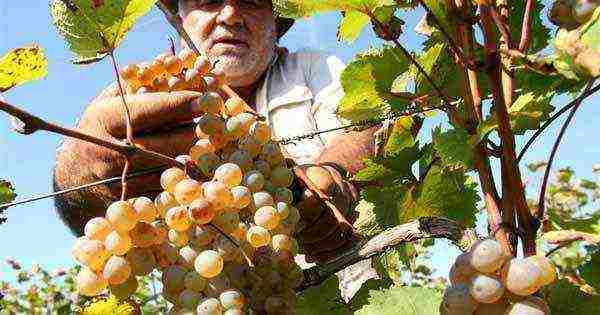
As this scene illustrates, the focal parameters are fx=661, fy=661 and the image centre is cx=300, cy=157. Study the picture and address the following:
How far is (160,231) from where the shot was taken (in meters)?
0.86

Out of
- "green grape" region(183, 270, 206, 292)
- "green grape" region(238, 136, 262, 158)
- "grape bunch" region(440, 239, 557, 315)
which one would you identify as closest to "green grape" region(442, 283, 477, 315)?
"grape bunch" region(440, 239, 557, 315)

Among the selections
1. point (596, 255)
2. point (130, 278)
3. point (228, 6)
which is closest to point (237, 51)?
point (228, 6)

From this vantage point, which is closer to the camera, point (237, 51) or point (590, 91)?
point (590, 91)

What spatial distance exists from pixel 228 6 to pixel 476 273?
1.72 meters

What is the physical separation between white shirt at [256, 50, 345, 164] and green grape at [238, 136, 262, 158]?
3.47 feet

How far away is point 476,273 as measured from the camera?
0.67 m

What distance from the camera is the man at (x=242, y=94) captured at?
1.16 m

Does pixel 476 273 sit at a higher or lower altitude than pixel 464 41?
lower

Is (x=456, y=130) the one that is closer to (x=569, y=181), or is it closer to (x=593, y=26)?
(x=593, y=26)

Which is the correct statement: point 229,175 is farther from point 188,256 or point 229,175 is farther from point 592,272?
point 592,272

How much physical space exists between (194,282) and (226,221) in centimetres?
9

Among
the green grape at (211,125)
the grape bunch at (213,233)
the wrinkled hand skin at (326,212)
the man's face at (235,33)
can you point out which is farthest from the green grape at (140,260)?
the man's face at (235,33)

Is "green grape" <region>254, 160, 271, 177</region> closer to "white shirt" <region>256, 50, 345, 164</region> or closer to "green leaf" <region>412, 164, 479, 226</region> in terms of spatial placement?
"green leaf" <region>412, 164, 479, 226</region>

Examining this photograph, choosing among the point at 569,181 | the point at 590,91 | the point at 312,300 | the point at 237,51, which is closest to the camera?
the point at 590,91
